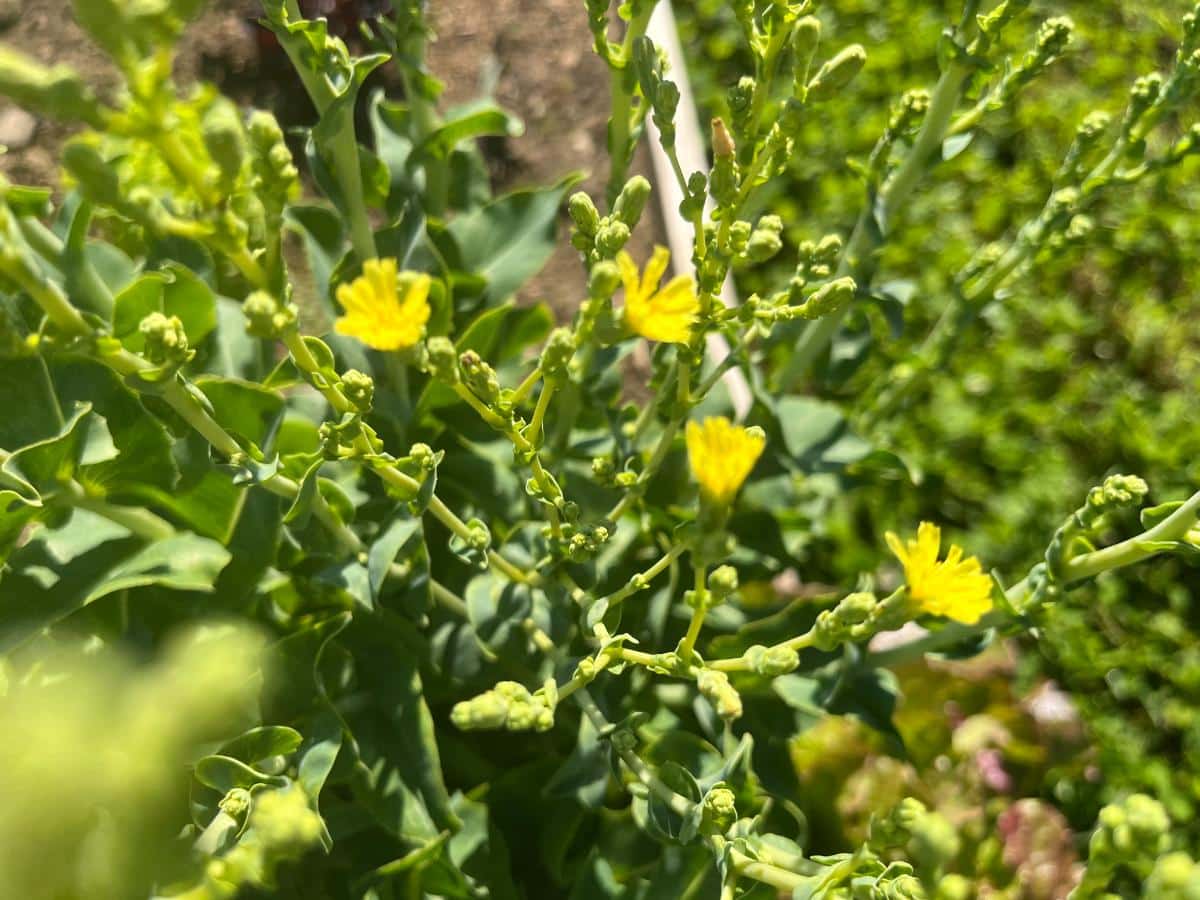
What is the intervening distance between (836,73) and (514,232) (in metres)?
0.55

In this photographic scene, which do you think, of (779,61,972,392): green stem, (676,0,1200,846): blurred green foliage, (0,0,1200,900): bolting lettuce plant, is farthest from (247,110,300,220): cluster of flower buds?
(676,0,1200,846): blurred green foliage

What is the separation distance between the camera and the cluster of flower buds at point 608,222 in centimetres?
70

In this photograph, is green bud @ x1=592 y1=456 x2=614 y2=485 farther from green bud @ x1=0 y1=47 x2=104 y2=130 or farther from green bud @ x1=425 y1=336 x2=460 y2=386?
green bud @ x1=0 y1=47 x2=104 y2=130

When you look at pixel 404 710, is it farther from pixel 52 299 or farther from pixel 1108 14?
pixel 1108 14

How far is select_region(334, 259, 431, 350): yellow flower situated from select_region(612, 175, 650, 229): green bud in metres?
0.18

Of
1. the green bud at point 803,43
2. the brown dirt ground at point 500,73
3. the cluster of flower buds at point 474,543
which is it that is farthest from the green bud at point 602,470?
the brown dirt ground at point 500,73

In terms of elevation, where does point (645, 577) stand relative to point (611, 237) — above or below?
below

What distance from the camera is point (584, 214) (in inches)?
29.4

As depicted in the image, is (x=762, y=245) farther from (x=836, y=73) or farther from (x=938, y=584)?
(x=938, y=584)

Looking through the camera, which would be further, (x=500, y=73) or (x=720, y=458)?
(x=500, y=73)

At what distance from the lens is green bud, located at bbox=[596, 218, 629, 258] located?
0.69 m

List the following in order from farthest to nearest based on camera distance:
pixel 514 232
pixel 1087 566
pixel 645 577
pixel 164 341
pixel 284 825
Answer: pixel 514 232 → pixel 1087 566 → pixel 645 577 → pixel 164 341 → pixel 284 825

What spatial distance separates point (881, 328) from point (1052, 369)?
416mm

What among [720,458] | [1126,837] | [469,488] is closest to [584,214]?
[720,458]
